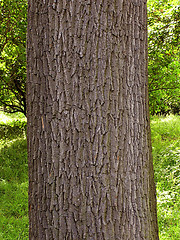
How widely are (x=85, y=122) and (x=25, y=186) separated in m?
4.32

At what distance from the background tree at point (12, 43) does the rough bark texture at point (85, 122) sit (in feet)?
17.9

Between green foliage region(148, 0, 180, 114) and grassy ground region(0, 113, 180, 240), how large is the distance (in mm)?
1565

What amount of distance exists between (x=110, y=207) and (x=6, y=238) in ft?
8.96

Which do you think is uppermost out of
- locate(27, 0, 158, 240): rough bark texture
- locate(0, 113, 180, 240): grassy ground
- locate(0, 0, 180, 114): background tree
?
locate(0, 0, 180, 114): background tree

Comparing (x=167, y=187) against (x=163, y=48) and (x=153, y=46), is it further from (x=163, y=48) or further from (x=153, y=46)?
(x=163, y=48)

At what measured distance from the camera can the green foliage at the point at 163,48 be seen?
19.1ft

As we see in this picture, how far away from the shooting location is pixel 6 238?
3.62 m

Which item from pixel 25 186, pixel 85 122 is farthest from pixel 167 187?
pixel 85 122

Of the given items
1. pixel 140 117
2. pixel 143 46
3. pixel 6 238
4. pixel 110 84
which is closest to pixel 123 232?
pixel 140 117

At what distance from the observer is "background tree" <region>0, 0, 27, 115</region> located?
670 centimetres

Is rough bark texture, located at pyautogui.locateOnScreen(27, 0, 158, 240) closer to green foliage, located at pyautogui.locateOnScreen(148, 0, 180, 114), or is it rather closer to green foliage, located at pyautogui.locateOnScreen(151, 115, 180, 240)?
green foliage, located at pyautogui.locateOnScreen(151, 115, 180, 240)

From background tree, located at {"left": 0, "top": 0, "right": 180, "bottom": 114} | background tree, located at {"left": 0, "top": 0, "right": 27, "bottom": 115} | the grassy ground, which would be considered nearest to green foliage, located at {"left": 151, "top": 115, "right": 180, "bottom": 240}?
the grassy ground

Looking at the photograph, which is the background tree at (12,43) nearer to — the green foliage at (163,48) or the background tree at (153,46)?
the background tree at (153,46)

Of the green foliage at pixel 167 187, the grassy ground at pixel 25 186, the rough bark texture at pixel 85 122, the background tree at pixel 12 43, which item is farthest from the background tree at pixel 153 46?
the rough bark texture at pixel 85 122
